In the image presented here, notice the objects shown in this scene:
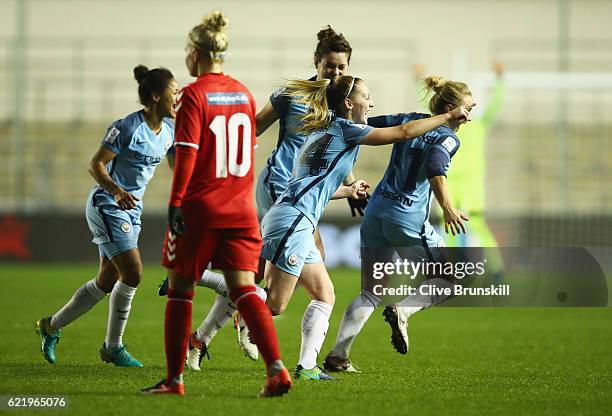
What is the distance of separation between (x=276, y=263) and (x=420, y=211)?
4.40 ft

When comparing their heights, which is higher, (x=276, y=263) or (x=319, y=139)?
(x=319, y=139)

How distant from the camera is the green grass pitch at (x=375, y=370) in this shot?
5770 mm

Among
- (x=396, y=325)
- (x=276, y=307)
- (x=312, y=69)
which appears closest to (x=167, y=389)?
(x=276, y=307)

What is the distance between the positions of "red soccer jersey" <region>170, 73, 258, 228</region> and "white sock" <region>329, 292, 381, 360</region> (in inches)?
71.7

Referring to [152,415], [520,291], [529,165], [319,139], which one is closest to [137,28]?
[529,165]

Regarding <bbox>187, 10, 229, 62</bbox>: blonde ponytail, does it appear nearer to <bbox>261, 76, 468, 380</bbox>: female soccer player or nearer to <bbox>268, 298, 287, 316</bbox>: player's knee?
<bbox>261, 76, 468, 380</bbox>: female soccer player

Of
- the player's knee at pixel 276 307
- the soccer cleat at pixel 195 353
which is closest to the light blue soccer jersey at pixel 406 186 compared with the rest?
the player's knee at pixel 276 307

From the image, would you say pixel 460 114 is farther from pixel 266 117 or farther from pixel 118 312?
pixel 118 312

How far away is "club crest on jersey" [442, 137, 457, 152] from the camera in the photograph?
713 centimetres

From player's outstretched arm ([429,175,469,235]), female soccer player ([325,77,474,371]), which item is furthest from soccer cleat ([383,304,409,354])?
player's outstretched arm ([429,175,469,235])

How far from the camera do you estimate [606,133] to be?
2377 centimetres

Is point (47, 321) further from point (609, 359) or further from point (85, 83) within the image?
point (85, 83)

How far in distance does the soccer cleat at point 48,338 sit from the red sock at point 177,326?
218cm

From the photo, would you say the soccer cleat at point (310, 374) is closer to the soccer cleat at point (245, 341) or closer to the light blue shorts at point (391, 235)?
the soccer cleat at point (245, 341)
